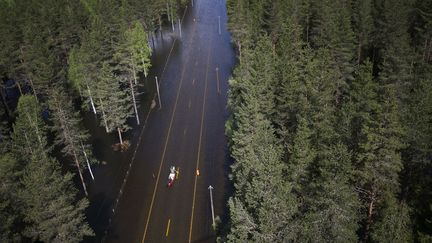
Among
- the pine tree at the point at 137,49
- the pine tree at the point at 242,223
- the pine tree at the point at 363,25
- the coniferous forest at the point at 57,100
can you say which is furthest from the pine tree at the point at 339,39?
the pine tree at the point at 242,223

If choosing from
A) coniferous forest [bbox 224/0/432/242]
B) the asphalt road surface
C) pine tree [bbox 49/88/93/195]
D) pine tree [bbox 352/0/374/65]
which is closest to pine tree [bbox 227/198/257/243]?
coniferous forest [bbox 224/0/432/242]

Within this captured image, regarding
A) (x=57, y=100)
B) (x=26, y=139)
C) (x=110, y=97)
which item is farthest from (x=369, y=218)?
(x=110, y=97)

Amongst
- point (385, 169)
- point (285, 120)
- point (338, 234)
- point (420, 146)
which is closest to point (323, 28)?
point (285, 120)

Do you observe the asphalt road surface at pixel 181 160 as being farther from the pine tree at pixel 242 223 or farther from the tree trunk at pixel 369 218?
the tree trunk at pixel 369 218

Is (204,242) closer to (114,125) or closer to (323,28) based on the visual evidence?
(114,125)

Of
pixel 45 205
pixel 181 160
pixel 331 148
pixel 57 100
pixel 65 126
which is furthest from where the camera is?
pixel 181 160

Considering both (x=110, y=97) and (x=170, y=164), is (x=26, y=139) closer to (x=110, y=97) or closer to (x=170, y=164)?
(x=110, y=97)
